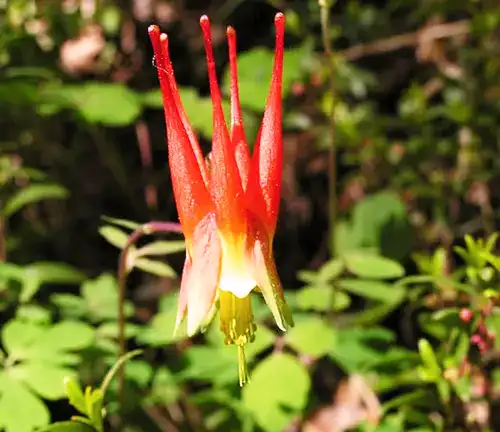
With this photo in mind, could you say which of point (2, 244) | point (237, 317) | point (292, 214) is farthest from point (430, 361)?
point (292, 214)

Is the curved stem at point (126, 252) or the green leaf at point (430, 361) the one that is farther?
the green leaf at point (430, 361)

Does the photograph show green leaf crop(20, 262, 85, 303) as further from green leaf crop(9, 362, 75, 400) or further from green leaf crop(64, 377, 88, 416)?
green leaf crop(64, 377, 88, 416)

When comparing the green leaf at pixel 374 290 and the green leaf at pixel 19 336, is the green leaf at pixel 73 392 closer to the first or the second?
the green leaf at pixel 19 336

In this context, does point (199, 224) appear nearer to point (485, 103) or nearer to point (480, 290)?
point (480, 290)

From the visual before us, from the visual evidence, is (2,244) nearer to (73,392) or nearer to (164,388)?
(164,388)

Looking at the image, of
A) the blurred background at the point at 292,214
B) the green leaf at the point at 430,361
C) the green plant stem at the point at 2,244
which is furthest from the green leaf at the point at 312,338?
the green plant stem at the point at 2,244

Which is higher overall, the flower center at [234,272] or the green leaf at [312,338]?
the flower center at [234,272]
